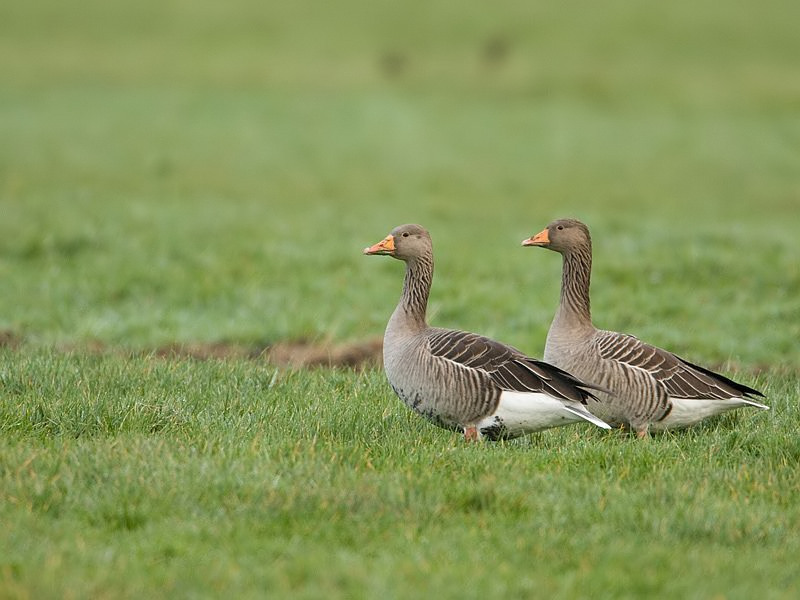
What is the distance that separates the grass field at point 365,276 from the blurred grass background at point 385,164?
0.45 ft

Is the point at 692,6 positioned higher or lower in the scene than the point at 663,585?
higher

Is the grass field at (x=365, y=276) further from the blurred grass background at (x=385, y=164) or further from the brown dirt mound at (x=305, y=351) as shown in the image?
the brown dirt mound at (x=305, y=351)

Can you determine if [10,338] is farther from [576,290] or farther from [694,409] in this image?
[694,409]

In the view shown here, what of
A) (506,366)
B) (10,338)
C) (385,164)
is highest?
(385,164)

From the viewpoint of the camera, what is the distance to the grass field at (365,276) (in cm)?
587

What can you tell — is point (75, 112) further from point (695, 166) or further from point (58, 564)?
point (58, 564)

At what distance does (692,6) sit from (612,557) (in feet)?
157

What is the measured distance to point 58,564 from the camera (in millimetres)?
5316

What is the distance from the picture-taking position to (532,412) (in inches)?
313

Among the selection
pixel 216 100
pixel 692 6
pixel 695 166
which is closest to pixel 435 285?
pixel 695 166

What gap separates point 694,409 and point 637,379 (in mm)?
522

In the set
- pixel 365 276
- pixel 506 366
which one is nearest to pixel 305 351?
pixel 365 276

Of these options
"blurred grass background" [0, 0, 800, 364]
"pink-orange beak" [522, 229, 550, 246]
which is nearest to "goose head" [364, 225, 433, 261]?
"pink-orange beak" [522, 229, 550, 246]

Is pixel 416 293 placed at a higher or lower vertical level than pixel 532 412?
higher
